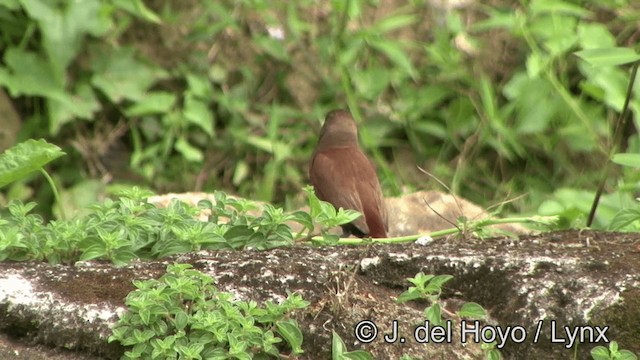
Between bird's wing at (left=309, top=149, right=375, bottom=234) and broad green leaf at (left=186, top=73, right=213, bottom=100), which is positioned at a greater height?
broad green leaf at (left=186, top=73, right=213, bottom=100)

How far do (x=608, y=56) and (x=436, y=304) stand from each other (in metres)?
1.28

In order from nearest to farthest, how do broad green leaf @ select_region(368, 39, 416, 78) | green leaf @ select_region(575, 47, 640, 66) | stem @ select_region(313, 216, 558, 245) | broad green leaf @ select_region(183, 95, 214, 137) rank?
stem @ select_region(313, 216, 558, 245) → green leaf @ select_region(575, 47, 640, 66) → broad green leaf @ select_region(368, 39, 416, 78) → broad green leaf @ select_region(183, 95, 214, 137)

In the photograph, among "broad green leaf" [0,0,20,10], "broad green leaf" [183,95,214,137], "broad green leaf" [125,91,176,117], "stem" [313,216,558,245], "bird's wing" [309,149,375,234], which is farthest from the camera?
"broad green leaf" [183,95,214,137]

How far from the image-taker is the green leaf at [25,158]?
3.58 meters

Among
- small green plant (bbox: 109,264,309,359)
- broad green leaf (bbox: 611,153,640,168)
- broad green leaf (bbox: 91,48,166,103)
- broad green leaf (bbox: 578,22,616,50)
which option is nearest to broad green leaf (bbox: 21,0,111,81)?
broad green leaf (bbox: 91,48,166,103)

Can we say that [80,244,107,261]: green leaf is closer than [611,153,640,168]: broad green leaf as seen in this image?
Yes

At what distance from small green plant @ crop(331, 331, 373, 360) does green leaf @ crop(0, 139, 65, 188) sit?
3.87ft

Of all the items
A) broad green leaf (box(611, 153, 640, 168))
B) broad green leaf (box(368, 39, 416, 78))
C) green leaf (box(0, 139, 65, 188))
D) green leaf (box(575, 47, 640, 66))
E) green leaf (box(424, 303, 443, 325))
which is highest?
green leaf (box(575, 47, 640, 66))

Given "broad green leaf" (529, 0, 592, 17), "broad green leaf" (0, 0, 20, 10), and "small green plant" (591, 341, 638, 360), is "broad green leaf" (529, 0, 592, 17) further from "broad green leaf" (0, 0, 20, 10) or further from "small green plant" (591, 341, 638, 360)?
"small green plant" (591, 341, 638, 360)

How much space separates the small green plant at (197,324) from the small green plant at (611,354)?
652 millimetres

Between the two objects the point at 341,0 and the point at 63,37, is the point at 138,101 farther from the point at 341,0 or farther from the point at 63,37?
the point at 341,0

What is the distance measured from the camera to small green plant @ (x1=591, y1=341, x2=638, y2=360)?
108 inches

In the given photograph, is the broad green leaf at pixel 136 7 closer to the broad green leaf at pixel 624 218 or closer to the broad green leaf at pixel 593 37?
the broad green leaf at pixel 593 37

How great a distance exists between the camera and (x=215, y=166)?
6.71 m
